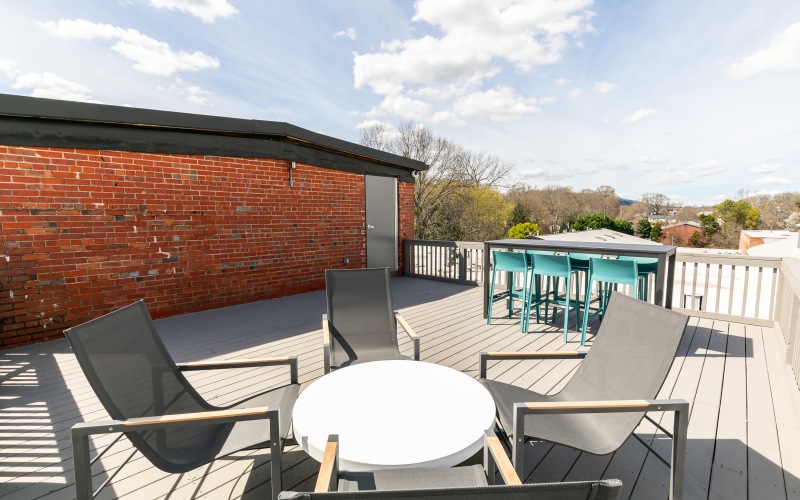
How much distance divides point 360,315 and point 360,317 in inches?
0.7

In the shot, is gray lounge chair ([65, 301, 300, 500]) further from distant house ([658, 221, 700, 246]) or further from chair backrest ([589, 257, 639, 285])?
distant house ([658, 221, 700, 246])

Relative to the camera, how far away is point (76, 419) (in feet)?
8.84

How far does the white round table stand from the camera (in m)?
1.42

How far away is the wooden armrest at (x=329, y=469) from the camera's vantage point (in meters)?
1.13

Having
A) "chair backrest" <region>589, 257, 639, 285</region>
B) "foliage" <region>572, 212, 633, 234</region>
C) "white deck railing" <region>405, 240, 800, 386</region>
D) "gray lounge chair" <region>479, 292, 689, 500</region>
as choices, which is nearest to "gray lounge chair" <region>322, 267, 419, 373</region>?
"gray lounge chair" <region>479, 292, 689, 500</region>

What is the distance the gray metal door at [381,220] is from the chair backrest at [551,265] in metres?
4.02

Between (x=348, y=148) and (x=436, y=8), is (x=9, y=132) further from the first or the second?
(x=436, y=8)

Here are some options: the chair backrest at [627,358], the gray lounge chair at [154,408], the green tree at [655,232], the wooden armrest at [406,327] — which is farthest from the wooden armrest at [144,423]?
the green tree at [655,232]

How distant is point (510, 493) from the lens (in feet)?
2.30

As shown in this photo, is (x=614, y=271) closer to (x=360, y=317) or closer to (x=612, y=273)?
(x=612, y=273)

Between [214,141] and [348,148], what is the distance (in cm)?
247

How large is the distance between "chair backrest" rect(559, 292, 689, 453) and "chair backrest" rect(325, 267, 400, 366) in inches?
56.2

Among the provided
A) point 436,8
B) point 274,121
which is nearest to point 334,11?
point 436,8

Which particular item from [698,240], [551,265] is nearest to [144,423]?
[551,265]
